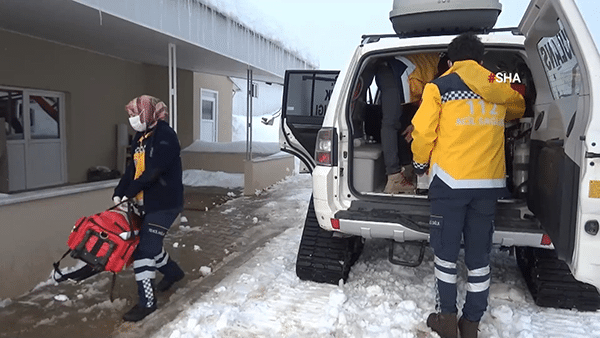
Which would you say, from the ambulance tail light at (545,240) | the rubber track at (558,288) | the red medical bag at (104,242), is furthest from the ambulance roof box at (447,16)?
the red medical bag at (104,242)

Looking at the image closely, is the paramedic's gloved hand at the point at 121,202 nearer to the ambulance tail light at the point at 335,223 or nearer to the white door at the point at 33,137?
the ambulance tail light at the point at 335,223

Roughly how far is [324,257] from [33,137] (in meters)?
6.19

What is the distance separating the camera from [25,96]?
7.50 metres

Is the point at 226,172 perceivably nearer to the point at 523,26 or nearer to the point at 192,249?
the point at 192,249

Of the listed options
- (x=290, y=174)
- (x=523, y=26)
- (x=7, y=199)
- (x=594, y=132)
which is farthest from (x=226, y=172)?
(x=594, y=132)

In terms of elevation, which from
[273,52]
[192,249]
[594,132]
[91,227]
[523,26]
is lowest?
[192,249]

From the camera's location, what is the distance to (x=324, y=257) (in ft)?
13.4

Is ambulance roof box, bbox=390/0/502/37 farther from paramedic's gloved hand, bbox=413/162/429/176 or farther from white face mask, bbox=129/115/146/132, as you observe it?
white face mask, bbox=129/115/146/132

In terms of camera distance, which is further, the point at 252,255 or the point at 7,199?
the point at 252,255

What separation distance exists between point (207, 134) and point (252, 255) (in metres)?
9.23

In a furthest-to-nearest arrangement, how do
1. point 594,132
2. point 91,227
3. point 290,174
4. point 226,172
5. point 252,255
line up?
point 290,174 → point 226,172 → point 252,255 → point 91,227 → point 594,132

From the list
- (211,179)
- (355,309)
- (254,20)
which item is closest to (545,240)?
(355,309)

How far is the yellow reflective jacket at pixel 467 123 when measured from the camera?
287 cm

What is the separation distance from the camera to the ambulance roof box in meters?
4.10
